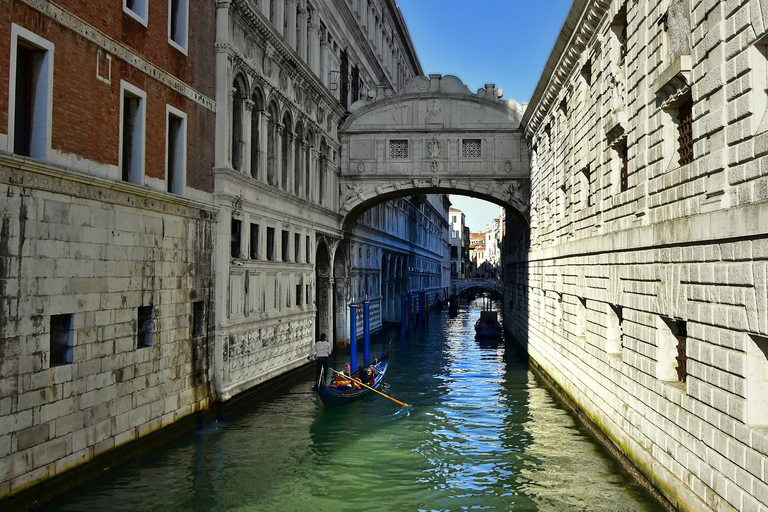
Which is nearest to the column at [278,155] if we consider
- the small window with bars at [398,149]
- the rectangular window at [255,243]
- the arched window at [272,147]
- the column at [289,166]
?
the arched window at [272,147]

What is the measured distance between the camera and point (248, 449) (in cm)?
1137

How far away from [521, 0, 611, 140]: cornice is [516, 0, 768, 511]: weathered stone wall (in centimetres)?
5

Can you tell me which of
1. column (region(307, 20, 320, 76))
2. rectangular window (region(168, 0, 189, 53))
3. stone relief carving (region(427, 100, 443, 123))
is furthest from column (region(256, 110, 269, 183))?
stone relief carving (region(427, 100, 443, 123))

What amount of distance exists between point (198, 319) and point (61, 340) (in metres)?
4.00

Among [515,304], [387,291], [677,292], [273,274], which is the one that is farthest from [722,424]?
[387,291]

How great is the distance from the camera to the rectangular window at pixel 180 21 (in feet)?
39.9

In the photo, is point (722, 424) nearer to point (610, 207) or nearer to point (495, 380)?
point (610, 207)

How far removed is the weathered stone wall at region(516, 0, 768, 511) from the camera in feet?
21.0

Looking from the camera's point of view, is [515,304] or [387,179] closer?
[387,179]

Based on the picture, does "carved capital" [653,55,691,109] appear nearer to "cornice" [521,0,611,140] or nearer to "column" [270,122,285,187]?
"cornice" [521,0,611,140]

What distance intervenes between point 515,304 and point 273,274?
15166 millimetres

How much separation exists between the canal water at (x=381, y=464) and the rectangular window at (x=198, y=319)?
66.8 inches

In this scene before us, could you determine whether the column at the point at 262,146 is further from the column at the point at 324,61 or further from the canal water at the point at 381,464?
the column at the point at 324,61

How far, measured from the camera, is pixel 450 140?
22469mm
